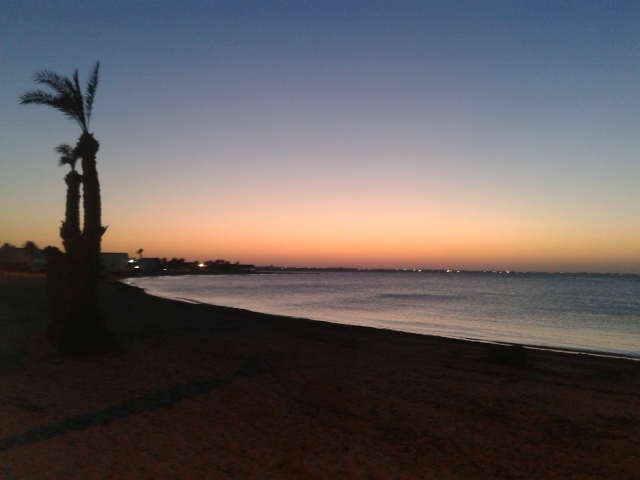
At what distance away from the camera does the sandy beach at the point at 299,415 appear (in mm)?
6343

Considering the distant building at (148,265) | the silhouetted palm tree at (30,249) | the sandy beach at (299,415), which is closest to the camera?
the sandy beach at (299,415)

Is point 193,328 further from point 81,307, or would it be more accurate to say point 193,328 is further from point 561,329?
point 561,329

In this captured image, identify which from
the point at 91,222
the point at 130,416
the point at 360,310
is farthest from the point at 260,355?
the point at 360,310

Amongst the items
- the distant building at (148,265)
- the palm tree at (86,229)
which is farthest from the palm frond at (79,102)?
the distant building at (148,265)

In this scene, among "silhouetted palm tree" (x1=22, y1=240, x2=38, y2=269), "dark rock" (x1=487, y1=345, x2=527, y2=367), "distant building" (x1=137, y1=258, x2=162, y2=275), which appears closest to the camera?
"dark rock" (x1=487, y1=345, x2=527, y2=367)

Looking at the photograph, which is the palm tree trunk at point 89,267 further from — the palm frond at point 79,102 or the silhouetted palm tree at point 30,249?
the silhouetted palm tree at point 30,249

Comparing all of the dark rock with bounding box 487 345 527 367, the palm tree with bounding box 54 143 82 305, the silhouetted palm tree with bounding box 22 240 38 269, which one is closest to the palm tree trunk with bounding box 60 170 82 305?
the palm tree with bounding box 54 143 82 305

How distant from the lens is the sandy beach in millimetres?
6343

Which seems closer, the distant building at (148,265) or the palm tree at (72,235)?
the palm tree at (72,235)

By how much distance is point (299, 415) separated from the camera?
852 centimetres

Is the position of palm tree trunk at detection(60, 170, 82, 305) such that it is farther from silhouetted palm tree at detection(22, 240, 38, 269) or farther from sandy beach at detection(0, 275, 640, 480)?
silhouetted palm tree at detection(22, 240, 38, 269)

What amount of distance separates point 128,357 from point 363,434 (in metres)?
6.90

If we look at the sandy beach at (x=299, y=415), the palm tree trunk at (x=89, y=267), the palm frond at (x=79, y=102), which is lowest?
the sandy beach at (x=299, y=415)

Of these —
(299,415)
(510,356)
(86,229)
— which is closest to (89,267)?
(86,229)
